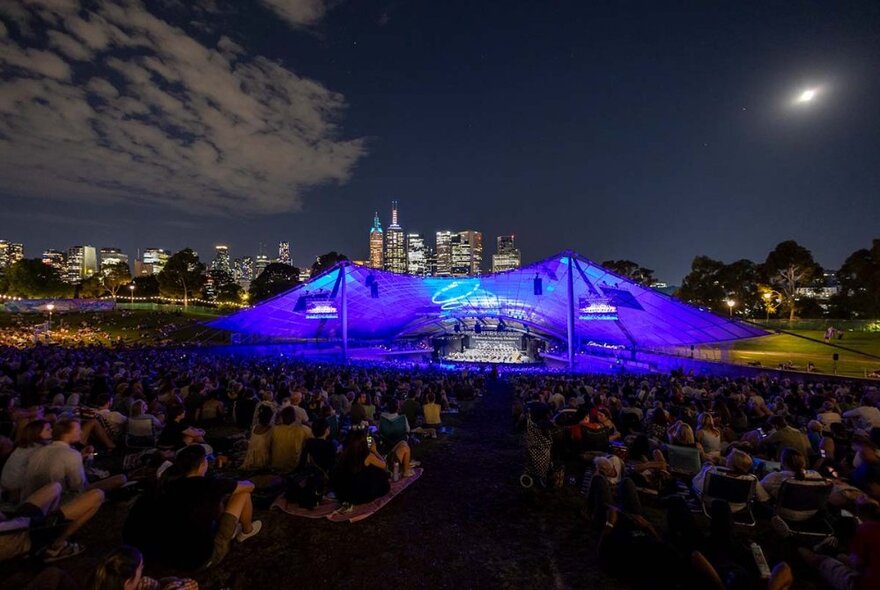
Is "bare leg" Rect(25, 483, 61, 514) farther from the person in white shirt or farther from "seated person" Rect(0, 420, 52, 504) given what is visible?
the person in white shirt

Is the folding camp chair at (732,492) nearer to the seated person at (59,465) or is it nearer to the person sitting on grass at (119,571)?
the person sitting on grass at (119,571)

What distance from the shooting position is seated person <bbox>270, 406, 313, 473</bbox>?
6625 millimetres

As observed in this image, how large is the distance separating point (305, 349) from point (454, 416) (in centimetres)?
2821

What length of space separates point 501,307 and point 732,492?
1692 inches

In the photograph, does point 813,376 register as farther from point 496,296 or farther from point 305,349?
point 305,349

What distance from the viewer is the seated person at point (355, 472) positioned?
5465 millimetres

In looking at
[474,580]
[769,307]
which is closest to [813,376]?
[474,580]

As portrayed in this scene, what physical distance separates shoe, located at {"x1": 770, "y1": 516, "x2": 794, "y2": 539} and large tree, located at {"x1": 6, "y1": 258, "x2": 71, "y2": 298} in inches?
4341

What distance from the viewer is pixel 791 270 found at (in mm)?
57188

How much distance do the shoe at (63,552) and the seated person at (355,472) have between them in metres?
2.75

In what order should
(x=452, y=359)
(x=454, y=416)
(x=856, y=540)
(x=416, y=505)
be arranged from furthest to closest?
(x=452, y=359) → (x=454, y=416) → (x=416, y=505) → (x=856, y=540)

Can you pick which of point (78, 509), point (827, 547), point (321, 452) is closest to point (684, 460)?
point (827, 547)

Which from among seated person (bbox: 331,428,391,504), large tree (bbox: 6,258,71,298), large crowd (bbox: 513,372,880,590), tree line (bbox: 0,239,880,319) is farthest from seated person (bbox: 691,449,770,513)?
large tree (bbox: 6,258,71,298)

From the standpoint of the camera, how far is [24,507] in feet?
13.4
